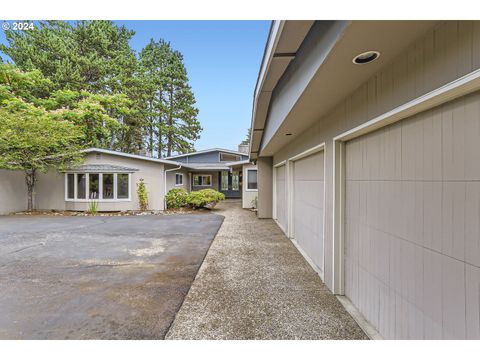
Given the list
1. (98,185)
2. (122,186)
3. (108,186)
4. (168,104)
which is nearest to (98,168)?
(98,185)

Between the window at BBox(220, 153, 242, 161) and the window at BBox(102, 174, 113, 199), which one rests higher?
the window at BBox(220, 153, 242, 161)

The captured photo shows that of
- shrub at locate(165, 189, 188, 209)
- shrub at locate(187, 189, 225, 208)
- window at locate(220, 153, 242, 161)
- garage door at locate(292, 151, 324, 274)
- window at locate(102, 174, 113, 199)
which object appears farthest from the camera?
window at locate(220, 153, 242, 161)

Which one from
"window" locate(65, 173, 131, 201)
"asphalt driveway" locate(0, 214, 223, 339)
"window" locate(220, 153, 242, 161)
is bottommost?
"asphalt driveway" locate(0, 214, 223, 339)

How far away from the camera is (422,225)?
176cm

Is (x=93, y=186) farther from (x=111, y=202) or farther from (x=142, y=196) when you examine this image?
(x=142, y=196)

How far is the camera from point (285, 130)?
4676 mm

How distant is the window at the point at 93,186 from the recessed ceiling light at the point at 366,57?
1168 cm

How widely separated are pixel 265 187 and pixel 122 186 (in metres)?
6.80

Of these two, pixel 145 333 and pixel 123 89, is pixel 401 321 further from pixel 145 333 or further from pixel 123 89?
pixel 123 89

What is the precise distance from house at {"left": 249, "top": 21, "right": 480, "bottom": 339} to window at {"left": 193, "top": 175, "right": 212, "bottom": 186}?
14.8m

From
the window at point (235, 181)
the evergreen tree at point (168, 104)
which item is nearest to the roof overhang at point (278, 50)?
the window at point (235, 181)

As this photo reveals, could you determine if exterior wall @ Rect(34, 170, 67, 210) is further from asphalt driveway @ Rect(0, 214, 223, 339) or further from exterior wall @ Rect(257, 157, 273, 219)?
exterior wall @ Rect(257, 157, 273, 219)

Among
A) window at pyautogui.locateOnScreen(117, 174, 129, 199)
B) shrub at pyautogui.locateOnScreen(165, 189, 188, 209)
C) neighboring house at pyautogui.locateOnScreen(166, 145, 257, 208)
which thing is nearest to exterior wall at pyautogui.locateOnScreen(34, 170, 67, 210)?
window at pyautogui.locateOnScreen(117, 174, 129, 199)

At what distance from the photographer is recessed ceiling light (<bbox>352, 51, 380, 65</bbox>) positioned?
1.86 m
